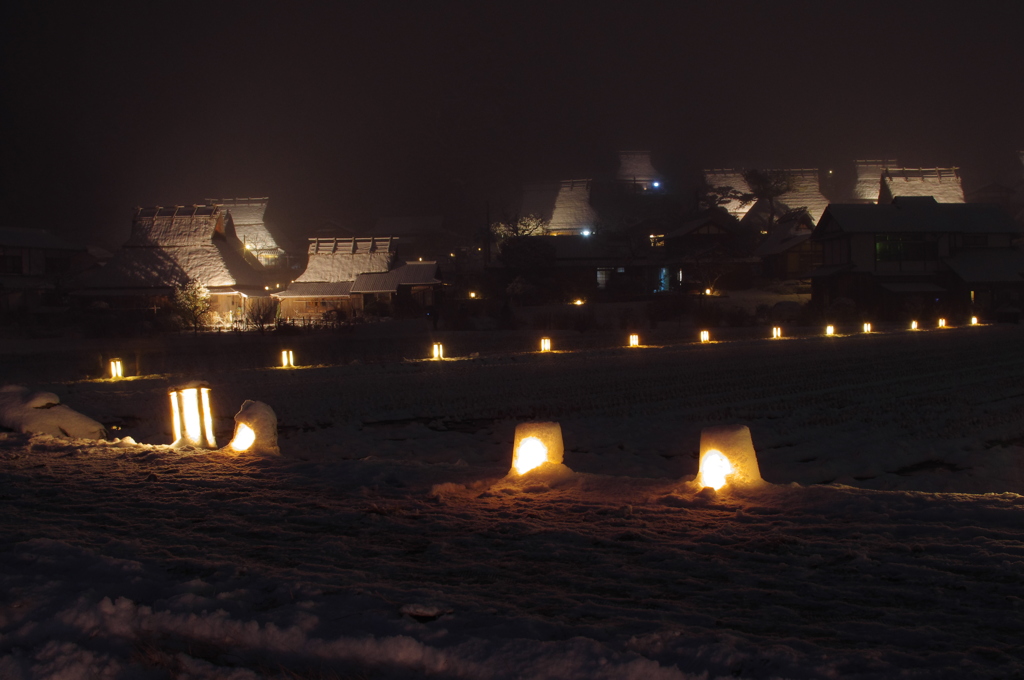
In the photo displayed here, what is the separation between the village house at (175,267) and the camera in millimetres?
38188

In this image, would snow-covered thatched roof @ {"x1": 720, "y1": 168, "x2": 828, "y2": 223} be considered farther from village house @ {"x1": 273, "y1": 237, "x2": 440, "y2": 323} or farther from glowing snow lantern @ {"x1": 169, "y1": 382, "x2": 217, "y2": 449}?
A: glowing snow lantern @ {"x1": 169, "y1": 382, "x2": 217, "y2": 449}

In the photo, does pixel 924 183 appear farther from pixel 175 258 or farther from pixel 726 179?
pixel 175 258

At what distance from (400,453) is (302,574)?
5.10 meters

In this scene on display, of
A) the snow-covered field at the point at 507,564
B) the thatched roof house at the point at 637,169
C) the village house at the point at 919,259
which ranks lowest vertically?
the snow-covered field at the point at 507,564

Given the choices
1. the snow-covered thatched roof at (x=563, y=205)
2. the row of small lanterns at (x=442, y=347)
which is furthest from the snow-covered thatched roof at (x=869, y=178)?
the row of small lanterns at (x=442, y=347)

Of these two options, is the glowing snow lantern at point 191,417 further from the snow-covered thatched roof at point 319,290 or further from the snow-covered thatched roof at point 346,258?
the snow-covered thatched roof at point 346,258

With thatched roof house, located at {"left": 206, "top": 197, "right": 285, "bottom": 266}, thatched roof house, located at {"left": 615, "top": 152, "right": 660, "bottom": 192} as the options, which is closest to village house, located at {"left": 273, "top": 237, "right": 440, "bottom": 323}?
thatched roof house, located at {"left": 206, "top": 197, "right": 285, "bottom": 266}

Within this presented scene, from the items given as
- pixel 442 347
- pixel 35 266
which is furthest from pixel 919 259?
pixel 35 266

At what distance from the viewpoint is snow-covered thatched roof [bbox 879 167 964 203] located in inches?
2835

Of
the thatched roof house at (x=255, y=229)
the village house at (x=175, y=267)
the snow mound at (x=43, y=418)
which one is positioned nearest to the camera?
the snow mound at (x=43, y=418)

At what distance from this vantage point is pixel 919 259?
38.8 meters

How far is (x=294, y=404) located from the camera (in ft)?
39.2

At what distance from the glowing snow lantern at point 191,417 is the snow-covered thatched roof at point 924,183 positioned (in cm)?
7759

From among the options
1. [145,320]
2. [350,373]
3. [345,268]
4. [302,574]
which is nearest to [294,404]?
[350,373]
